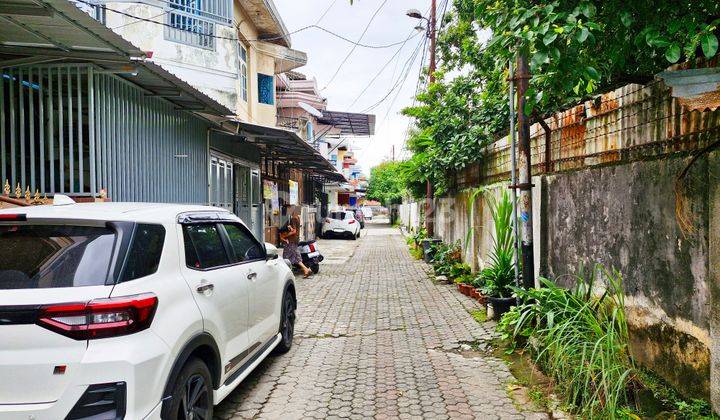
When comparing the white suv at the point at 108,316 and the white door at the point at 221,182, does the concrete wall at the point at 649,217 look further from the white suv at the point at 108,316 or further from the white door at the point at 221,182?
the white door at the point at 221,182

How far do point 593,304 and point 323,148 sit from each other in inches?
1240

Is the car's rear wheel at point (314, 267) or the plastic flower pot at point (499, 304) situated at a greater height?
the plastic flower pot at point (499, 304)

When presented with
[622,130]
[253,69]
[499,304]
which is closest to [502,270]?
[499,304]

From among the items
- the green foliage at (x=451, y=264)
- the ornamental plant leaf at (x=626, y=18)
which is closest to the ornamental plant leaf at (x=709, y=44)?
the ornamental plant leaf at (x=626, y=18)

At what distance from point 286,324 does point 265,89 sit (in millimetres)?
12331

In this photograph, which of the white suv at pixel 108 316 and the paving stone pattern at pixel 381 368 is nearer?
the white suv at pixel 108 316

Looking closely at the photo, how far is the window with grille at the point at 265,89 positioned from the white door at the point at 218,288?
12944mm

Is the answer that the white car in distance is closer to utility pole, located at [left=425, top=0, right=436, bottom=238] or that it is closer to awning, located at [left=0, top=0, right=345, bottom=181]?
utility pole, located at [left=425, top=0, right=436, bottom=238]

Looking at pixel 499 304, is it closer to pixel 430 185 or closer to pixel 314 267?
pixel 314 267

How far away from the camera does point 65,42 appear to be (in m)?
5.05

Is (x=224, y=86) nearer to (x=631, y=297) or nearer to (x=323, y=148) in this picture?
(x=631, y=297)

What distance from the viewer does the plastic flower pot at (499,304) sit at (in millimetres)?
6383

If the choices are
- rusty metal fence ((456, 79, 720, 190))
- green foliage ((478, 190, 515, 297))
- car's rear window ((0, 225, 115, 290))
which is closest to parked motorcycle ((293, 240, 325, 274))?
green foliage ((478, 190, 515, 297))

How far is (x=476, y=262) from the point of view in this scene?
9633 millimetres
